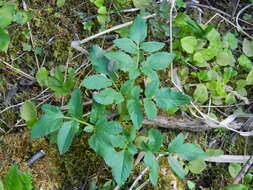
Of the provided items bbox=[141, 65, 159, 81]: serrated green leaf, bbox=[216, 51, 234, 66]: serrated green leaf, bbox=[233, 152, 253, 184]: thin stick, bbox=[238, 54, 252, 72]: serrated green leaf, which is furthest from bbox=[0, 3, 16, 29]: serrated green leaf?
bbox=[233, 152, 253, 184]: thin stick

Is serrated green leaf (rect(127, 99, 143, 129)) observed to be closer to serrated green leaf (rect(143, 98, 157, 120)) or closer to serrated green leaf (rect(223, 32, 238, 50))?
serrated green leaf (rect(143, 98, 157, 120))

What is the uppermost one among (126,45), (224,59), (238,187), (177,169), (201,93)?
(126,45)

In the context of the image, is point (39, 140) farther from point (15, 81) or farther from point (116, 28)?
point (116, 28)

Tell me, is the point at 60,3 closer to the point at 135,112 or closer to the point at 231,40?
the point at 135,112

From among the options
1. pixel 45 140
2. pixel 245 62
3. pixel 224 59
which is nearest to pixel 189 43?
pixel 224 59

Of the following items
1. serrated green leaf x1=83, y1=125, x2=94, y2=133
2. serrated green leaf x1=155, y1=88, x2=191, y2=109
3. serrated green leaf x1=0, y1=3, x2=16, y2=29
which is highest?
serrated green leaf x1=0, y1=3, x2=16, y2=29

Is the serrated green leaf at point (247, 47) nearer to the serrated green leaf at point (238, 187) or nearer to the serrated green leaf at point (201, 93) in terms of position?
the serrated green leaf at point (201, 93)
